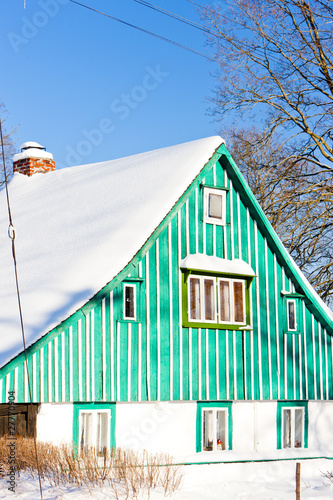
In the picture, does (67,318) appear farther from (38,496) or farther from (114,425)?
(38,496)

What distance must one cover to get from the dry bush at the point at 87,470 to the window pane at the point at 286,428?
4.98 metres

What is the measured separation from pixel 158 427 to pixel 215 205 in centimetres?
522

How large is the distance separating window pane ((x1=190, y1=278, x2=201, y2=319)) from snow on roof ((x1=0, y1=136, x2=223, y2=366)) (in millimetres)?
1755

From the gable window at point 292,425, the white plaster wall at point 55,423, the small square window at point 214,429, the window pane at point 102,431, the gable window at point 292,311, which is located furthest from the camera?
the gable window at point 292,311

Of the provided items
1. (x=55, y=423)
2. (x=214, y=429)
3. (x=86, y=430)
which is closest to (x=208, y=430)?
(x=214, y=429)

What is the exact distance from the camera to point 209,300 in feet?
57.0

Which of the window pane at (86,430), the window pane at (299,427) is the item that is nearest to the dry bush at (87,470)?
the window pane at (86,430)

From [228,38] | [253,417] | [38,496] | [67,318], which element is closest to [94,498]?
[38,496]

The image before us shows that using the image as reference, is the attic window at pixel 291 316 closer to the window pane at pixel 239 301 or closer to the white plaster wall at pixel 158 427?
the window pane at pixel 239 301

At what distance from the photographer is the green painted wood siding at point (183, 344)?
14.9 m

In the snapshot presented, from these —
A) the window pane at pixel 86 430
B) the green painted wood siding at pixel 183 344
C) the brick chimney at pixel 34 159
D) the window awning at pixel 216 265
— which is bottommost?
the window pane at pixel 86 430

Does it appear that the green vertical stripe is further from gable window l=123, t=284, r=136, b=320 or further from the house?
gable window l=123, t=284, r=136, b=320

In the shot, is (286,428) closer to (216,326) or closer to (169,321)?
(216,326)

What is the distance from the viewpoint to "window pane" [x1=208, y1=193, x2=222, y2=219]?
17703 millimetres
